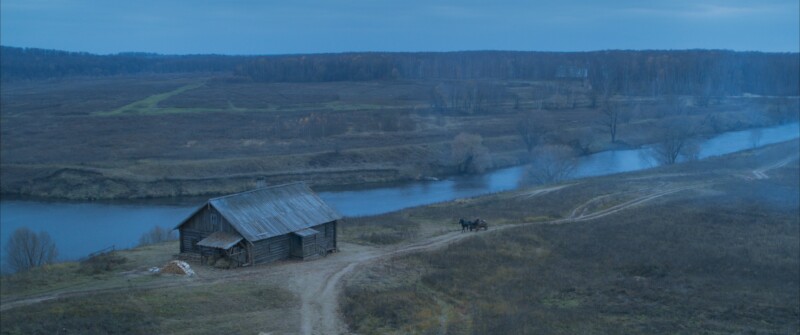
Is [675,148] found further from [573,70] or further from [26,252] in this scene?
[573,70]

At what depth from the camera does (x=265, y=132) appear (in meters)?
64.4

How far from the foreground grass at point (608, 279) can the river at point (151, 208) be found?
11.5 m

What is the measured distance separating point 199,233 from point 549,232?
528 inches

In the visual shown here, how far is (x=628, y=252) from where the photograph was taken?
2458 cm

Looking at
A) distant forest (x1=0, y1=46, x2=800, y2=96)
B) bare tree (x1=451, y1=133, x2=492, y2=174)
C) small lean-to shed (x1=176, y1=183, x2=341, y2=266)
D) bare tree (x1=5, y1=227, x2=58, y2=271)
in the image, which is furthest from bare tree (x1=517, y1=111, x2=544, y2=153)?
bare tree (x1=5, y1=227, x2=58, y2=271)

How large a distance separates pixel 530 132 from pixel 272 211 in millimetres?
41599

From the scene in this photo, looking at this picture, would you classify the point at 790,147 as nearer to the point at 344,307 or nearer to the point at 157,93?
the point at 344,307

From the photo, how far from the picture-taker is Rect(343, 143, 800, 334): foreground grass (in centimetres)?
1678

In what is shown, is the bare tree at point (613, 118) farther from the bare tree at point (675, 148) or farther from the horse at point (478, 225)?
the horse at point (478, 225)

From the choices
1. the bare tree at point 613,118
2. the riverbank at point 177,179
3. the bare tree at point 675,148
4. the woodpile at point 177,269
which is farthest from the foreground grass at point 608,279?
the bare tree at point 613,118

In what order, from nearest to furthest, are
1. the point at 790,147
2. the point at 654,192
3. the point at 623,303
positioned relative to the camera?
the point at 623,303 < the point at 654,192 < the point at 790,147

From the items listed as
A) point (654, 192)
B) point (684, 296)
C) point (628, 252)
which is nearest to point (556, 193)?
point (654, 192)

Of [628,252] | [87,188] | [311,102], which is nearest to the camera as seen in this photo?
[628,252]

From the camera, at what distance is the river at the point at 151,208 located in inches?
1324
